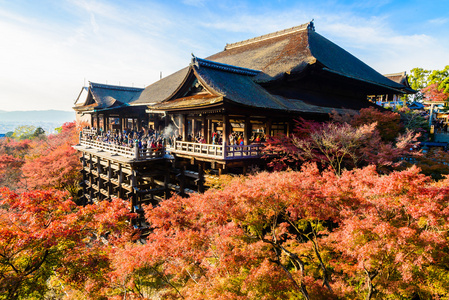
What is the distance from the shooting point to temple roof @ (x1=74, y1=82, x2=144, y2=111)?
24062 millimetres

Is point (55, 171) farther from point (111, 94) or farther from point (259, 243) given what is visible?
point (259, 243)

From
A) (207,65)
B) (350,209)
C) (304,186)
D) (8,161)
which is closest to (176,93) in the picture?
(207,65)

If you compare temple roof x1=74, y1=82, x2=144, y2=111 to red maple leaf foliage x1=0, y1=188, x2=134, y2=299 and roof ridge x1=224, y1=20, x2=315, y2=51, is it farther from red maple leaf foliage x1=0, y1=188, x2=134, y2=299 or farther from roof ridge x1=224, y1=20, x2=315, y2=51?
red maple leaf foliage x1=0, y1=188, x2=134, y2=299

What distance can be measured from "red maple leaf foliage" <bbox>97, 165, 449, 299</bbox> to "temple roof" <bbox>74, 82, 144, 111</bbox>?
19.0 m

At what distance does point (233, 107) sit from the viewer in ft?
39.4

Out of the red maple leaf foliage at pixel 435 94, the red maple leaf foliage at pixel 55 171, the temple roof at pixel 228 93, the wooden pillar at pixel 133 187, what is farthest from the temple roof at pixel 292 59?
the red maple leaf foliage at pixel 435 94

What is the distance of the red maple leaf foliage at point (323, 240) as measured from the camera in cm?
568

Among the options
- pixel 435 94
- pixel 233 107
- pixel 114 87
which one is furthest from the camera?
pixel 435 94

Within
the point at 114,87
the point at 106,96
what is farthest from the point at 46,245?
the point at 114,87

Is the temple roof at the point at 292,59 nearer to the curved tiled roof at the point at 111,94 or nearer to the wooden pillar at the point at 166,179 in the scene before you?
the curved tiled roof at the point at 111,94

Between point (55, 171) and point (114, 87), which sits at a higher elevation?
point (114, 87)

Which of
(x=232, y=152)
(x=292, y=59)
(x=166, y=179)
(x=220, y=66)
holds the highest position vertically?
(x=292, y=59)

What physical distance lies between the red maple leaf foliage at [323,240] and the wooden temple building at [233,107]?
4.83 m

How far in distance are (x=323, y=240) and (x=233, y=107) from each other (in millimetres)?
6965
